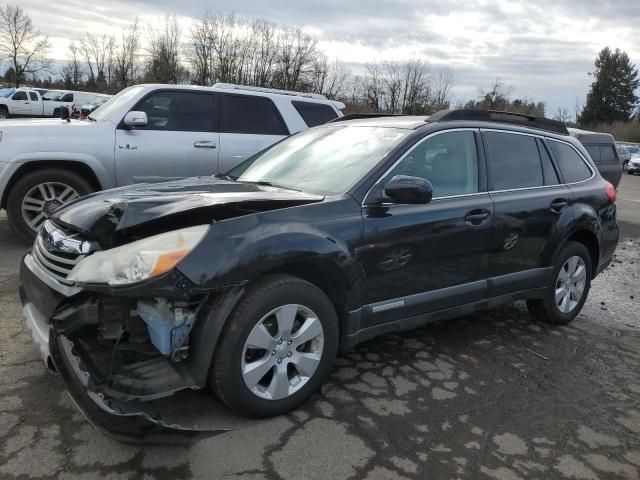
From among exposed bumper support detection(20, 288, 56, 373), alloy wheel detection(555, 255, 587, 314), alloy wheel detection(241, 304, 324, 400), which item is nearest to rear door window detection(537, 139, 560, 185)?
alloy wheel detection(555, 255, 587, 314)

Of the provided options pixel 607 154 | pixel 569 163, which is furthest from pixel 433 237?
pixel 607 154

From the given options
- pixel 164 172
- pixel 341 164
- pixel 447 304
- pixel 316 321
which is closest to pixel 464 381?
pixel 447 304

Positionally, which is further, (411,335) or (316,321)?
(411,335)

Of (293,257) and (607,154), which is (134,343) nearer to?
(293,257)

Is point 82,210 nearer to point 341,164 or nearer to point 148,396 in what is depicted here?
point 148,396

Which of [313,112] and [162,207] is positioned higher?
[313,112]

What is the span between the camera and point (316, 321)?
304cm

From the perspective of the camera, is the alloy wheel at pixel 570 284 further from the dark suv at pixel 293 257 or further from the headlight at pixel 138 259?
the headlight at pixel 138 259

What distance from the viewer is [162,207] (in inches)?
117

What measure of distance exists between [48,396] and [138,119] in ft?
13.0

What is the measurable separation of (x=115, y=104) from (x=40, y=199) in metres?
1.51

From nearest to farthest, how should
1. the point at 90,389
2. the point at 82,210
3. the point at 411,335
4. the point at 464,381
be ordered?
the point at 90,389 < the point at 82,210 < the point at 464,381 < the point at 411,335

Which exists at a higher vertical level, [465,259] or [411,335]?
[465,259]

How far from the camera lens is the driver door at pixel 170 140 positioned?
6461 mm
